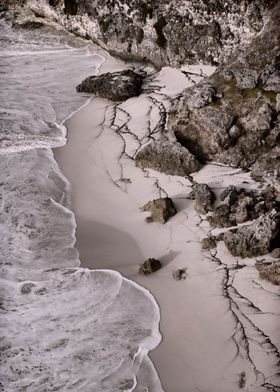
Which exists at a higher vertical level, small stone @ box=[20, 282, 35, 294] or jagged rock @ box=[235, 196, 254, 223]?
jagged rock @ box=[235, 196, 254, 223]

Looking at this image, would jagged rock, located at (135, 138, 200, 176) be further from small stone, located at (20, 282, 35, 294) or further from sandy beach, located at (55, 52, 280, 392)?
small stone, located at (20, 282, 35, 294)

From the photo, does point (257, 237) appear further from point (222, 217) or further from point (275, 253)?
point (222, 217)

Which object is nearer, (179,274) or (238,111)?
(179,274)

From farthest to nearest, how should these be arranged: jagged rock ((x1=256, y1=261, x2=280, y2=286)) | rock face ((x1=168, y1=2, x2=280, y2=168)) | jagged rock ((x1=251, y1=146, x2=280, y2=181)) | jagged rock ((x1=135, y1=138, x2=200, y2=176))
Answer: rock face ((x1=168, y1=2, x2=280, y2=168)), jagged rock ((x1=135, y1=138, x2=200, y2=176)), jagged rock ((x1=251, y1=146, x2=280, y2=181)), jagged rock ((x1=256, y1=261, x2=280, y2=286))

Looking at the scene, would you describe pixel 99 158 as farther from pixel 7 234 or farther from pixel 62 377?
pixel 62 377

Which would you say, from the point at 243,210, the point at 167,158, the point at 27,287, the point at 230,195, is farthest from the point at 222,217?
the point at 27,287

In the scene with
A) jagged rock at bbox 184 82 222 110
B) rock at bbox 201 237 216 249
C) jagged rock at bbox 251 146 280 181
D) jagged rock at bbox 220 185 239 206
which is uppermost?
jagged rock at bbox 184 82 222 110

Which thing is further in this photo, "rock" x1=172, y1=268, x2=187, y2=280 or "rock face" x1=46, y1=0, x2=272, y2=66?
"rock face" x1=46, y1=0, x2=272, y2=66

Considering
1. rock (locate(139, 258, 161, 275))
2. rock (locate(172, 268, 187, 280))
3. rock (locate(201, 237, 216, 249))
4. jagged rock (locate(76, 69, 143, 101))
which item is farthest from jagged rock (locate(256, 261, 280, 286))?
jagged rock (locate(76, 69, 143, 101))
